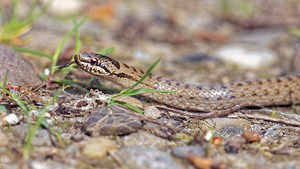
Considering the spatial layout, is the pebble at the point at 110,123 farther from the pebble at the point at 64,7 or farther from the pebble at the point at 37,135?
the pebble at the point at 64,7

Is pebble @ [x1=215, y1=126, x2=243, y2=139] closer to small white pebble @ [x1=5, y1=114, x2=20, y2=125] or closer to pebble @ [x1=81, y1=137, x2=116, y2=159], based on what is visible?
pebble @ [x1=81, y1=137, x2=116, y2=159]

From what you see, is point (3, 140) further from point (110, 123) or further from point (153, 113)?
point (153, 113)

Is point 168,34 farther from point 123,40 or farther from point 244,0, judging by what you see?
point 244,0

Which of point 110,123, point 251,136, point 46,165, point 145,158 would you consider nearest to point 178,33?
point 251,136

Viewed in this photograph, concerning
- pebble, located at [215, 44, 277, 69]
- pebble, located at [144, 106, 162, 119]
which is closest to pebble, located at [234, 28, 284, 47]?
pebble, located at [215, 44, 277, 69]

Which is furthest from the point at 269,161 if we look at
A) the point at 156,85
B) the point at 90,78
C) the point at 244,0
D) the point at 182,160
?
the point at 244,0
